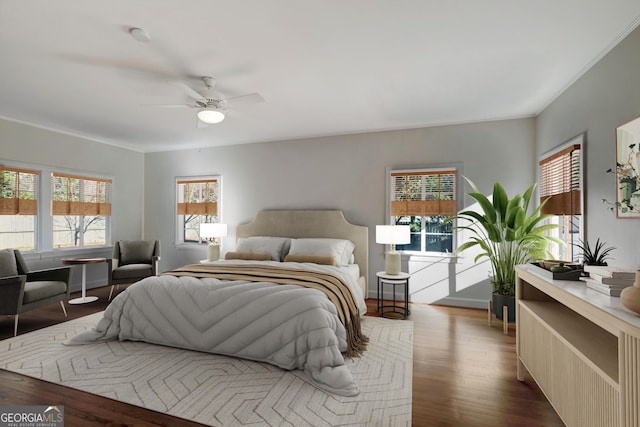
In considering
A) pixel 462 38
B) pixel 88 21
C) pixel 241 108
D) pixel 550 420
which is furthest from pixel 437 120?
pixel 88 21

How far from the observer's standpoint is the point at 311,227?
4.85 m

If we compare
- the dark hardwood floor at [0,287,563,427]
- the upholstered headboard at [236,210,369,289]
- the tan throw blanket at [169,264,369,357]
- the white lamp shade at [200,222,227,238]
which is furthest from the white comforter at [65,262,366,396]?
the white lamp shade at [200,222,227,238]

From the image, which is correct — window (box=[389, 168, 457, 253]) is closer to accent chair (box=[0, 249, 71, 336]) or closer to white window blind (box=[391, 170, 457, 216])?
white window blind (box=[391, 170, 457, 216])

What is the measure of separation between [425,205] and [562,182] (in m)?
1.58

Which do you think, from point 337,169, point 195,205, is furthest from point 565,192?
point 195,205

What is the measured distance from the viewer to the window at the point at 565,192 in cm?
284

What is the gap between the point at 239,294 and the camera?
8.95 ft

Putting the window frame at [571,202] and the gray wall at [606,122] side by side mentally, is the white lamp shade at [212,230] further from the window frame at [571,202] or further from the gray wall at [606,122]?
the gray wall at [606,122]

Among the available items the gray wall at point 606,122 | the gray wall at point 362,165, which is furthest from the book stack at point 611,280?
the gray wall at point 362,165

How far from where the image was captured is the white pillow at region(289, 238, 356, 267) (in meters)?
4.27

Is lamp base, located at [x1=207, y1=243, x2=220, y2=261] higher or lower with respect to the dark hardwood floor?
higher

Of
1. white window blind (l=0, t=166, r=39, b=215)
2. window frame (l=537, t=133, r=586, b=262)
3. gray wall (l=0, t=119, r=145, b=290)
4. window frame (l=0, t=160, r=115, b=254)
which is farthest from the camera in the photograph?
window frame (l=0, t=160, r=115, b=254)

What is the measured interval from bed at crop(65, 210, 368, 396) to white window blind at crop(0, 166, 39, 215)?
8.38 feet

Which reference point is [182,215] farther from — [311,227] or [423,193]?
[423,193]
